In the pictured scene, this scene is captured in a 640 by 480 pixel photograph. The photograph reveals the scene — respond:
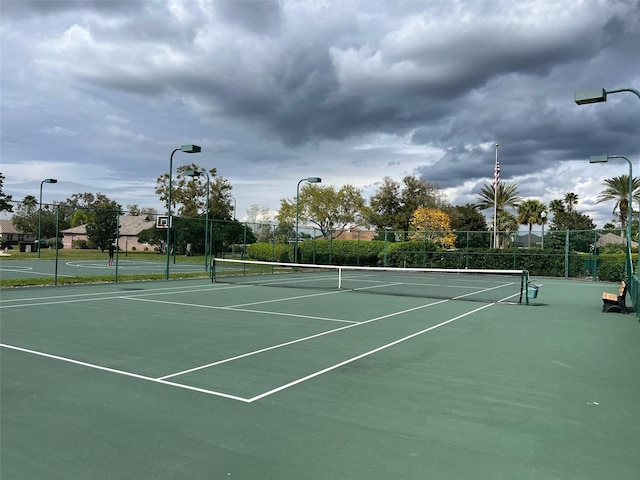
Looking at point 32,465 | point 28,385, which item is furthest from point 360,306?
point 32,465

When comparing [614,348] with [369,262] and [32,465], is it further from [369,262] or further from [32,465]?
[369,262]

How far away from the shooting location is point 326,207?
61.4m

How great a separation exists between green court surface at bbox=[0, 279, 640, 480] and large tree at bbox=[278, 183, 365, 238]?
164ft

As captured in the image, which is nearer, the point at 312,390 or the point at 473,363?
the point at 312,390

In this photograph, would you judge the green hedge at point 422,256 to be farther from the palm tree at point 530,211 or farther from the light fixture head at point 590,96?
the palm tree at point 530,211

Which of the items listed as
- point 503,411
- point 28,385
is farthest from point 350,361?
point 28,385

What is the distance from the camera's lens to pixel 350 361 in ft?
24.7

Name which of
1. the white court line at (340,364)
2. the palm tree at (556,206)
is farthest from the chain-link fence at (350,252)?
the palm tree at (556,206)

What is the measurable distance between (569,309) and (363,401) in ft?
38.2

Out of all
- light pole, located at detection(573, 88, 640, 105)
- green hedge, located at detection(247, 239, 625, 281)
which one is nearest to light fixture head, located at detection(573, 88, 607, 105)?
light pole, located at detection(573, 88, 640, 105)

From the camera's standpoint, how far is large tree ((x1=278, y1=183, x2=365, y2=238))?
2413 inches

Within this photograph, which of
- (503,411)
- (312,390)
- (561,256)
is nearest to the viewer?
(503,411)

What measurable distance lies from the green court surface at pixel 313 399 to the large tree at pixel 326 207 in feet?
164

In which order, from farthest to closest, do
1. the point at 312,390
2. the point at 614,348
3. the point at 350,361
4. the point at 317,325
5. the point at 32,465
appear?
1. the point at 317,325
2. the point at 614,348
3. the point at 350,361
4. the point at 312,390
5. the point at 32,465
